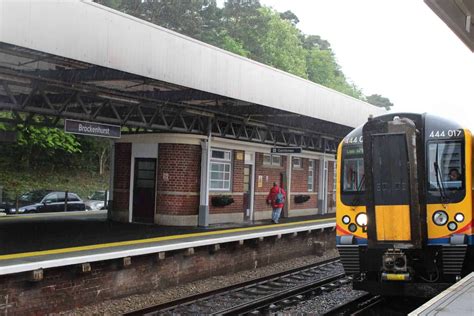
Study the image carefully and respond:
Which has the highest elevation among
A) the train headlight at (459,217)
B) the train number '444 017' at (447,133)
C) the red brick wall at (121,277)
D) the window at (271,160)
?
the window at (271,160)

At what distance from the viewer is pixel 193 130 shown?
51.3 feet

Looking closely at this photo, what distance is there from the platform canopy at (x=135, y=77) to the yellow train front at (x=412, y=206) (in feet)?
14.3

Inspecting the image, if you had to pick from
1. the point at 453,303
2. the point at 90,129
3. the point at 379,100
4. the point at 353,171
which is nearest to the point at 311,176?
the point at 90,129

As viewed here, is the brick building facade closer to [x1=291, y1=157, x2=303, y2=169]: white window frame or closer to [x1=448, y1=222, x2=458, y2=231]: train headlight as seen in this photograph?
[x1=291, y1=157, x2=303, y2=169]: white window frame

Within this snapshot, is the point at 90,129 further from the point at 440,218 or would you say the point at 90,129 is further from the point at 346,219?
the point at 440,218

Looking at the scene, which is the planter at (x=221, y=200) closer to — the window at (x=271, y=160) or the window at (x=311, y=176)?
the window at (x=271, y=160)

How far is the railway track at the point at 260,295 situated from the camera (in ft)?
29.5

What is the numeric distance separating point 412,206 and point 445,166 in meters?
0.91

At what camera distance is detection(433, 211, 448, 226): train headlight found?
7.56 meters

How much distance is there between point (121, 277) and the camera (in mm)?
9617

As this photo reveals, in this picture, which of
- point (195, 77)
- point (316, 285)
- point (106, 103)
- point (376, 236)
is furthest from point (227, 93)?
point (376, 236)

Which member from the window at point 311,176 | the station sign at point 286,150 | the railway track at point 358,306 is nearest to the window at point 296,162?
the window at point 311,176

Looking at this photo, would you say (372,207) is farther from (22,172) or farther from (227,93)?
(22,172)

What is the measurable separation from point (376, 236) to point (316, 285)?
4055mm
